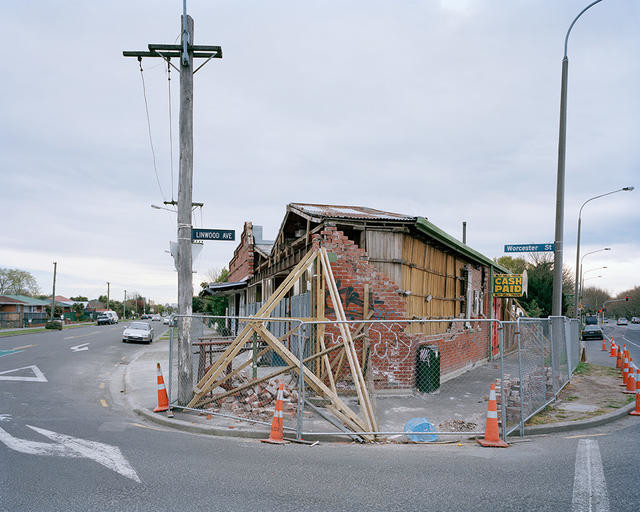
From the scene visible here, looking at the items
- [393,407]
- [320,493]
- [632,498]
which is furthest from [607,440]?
[320,493]

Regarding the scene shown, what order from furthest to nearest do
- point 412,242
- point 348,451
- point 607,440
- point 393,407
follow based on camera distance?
point 412,242 < point 393,407 < point 607,440 < point 348,451

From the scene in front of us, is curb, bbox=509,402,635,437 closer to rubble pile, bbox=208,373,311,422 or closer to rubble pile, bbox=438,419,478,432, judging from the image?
rubble pile, bbox=438,419,478,432

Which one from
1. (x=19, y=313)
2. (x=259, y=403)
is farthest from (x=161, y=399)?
(x=19, y=313)

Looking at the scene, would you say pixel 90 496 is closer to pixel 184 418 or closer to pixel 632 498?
pixel 184 418

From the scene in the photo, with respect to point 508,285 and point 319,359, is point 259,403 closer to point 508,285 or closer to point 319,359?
point 319,359

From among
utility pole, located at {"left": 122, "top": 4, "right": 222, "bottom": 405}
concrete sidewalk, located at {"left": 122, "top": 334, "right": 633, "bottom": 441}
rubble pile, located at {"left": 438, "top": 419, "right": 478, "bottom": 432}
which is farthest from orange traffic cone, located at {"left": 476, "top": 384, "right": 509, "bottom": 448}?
utility pole, located at {"left": 122, "top": 4, "right": 222, "bottom": 405}

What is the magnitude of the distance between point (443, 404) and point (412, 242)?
14.9 ft

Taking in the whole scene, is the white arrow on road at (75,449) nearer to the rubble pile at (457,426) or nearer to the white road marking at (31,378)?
the rubble pile at (457,426)

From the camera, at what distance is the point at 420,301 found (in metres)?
13.4

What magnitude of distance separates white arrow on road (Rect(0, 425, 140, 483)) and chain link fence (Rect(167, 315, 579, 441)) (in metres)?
2.05

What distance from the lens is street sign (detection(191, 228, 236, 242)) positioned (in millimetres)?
9898

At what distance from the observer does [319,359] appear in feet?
34.8

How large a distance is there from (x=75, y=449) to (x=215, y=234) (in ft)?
16.3

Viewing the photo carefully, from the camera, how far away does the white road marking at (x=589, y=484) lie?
14.9ft
